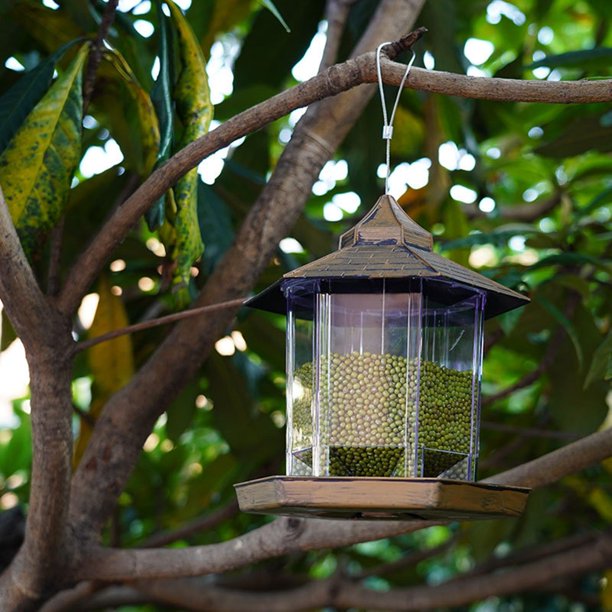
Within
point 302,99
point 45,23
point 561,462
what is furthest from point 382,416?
point 45,23

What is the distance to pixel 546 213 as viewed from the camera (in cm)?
284

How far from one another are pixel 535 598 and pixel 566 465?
3.39m

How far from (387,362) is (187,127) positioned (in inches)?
20.6

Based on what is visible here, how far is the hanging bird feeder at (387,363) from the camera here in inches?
48.7

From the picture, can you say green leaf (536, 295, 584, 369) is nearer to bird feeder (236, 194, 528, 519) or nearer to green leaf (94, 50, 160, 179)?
bird feeder (236, 194, 528, 519)

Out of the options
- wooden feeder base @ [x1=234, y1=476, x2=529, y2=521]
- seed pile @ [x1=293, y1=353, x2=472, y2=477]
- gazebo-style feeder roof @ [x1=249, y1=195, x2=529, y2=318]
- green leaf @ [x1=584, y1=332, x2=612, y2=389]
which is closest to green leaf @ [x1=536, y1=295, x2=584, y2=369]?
green leaf @ [x1=584, y1=332, x2=612, y2=389]

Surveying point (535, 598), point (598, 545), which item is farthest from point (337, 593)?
point (535, 598)

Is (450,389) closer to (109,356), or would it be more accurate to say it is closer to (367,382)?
(367,382)

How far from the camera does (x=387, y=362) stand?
1.29 meters

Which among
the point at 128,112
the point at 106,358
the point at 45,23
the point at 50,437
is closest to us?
the point at 50,437

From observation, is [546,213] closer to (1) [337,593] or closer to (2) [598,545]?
(2) [598,545]

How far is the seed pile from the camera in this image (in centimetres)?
127

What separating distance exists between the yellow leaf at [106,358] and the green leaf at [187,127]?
519mm

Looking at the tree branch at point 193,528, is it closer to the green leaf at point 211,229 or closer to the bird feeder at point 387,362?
the green leaf at point 211,229
